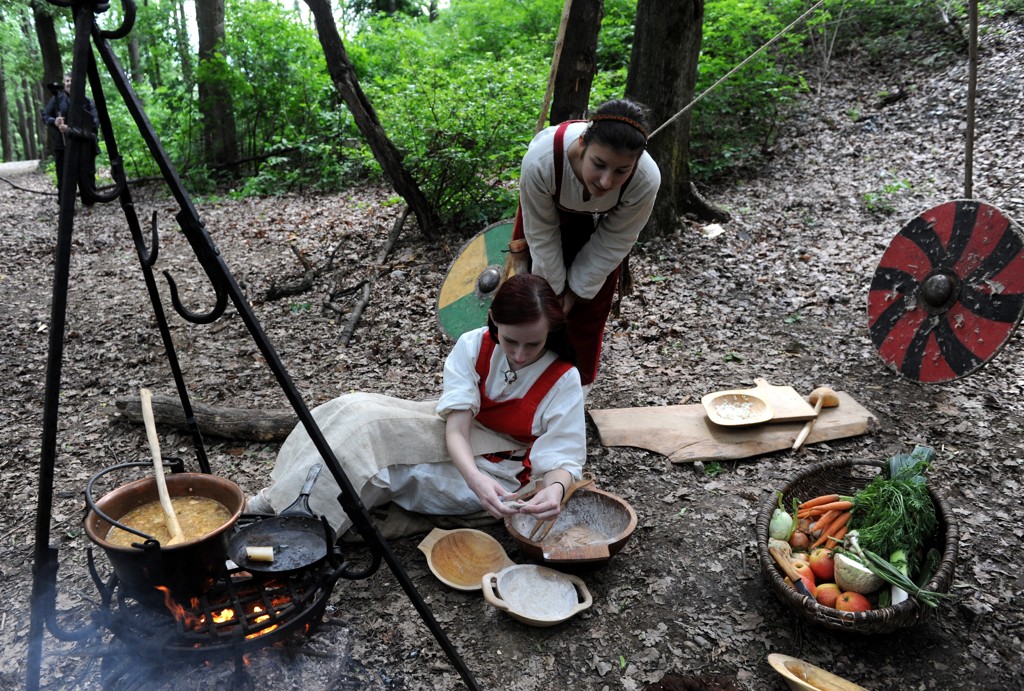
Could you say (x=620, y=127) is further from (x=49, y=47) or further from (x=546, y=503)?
(x=49, y=47)

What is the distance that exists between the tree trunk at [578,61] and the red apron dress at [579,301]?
8.10 feet

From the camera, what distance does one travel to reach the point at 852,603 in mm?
2490

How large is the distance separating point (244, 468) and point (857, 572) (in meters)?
3.08

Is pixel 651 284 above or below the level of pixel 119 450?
above

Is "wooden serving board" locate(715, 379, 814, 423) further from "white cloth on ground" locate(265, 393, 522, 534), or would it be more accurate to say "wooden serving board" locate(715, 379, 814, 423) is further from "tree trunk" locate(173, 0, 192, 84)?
"tree trunk" locate(173, 0, 192, 84)

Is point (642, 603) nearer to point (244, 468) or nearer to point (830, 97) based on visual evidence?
point (244, 468)

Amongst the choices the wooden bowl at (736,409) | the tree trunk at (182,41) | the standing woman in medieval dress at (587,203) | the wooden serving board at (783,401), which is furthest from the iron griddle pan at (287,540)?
the tree trunk at (182,41)

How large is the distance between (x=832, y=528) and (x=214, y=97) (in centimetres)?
1155

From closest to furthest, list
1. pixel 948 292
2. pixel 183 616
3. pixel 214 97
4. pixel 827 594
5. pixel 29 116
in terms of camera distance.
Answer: pixel 183 616
pixel 827 594
pixel 948 292
pixel 214 97
pixel 29 116

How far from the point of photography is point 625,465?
373 cm

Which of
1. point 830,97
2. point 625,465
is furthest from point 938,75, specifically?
point 625,465

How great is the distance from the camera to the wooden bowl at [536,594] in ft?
8.58

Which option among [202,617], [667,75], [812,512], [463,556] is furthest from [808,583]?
[667,75]

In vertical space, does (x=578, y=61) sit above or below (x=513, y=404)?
above
